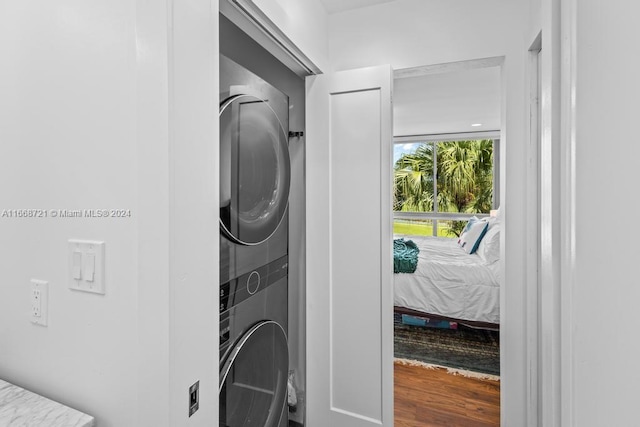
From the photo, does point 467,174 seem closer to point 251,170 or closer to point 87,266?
point 251,170

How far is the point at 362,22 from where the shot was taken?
72.8 inches

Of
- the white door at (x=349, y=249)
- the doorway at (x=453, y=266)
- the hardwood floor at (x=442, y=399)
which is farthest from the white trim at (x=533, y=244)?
the white door at (x=349, y=249)

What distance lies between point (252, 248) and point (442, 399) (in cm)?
179

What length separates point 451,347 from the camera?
2955 millimetres

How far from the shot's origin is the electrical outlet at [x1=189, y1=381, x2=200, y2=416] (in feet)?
2.64

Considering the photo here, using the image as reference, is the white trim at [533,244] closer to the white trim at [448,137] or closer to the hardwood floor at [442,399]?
the hardwood floor at [442,399]

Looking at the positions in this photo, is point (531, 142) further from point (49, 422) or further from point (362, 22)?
point (49, 422)

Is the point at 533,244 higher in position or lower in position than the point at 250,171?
lower

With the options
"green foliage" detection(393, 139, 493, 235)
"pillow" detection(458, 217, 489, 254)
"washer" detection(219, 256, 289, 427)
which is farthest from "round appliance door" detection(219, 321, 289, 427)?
"green foliage" detection(393, 139, 493, 235)

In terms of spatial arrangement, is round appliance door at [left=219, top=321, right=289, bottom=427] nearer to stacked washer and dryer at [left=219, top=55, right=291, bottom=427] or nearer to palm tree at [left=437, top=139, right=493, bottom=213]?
stacked washer and dryer at [left=219, top=55, right=291, bottom=427]

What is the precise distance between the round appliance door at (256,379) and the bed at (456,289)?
1969mm
